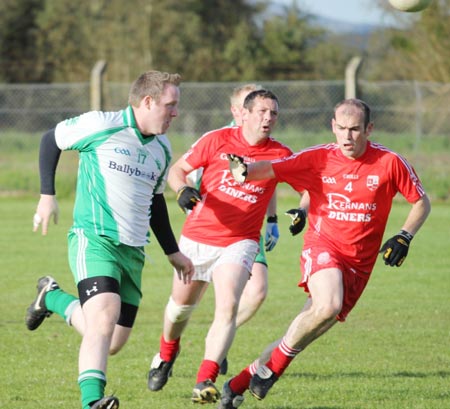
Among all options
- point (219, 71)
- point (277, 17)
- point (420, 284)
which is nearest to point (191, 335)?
point (420, 284)

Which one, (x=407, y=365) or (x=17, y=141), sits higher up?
(x=407, y=365)

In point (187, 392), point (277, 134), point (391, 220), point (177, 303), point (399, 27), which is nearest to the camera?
point (187, 392)

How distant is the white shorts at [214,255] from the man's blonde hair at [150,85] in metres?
1.65

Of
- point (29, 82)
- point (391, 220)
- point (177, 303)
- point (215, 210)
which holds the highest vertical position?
point (215, 210)

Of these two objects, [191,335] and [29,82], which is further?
[29,82]

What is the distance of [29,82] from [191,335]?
127 feet

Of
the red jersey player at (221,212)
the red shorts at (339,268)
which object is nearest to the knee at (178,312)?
the red jersey player at (221,212)

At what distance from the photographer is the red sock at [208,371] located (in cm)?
618

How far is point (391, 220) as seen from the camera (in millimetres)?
18656

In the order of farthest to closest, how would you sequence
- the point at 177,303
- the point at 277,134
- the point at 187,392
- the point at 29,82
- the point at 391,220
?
the point at 29,82 < the point at 277,134 < the point at 391,220 < the point at 177,303 < the point at 187,392

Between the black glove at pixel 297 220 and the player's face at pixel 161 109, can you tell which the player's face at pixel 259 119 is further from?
the player's face at pixel 161 109

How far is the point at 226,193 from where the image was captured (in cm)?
731

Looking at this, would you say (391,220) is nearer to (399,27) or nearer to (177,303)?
(177,303)

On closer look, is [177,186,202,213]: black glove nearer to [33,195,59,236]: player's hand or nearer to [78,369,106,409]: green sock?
[33,195,59,236]: player's hand
